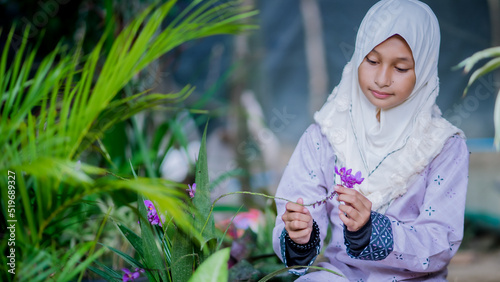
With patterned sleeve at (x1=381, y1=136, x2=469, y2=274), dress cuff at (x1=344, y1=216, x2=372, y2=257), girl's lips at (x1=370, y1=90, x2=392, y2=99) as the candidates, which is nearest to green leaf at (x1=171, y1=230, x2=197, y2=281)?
dress cuff at (x1=344, y1=216, x2=372, y2=257)

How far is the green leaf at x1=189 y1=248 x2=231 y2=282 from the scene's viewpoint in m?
1.14

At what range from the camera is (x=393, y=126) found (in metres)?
1.53

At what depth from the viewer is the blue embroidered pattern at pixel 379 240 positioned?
1361mm

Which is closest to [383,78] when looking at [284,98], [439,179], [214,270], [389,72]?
[389,72]

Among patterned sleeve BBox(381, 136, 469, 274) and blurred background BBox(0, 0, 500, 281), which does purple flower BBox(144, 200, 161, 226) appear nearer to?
patterned sleeve BBox(381, 136, 469, 274)

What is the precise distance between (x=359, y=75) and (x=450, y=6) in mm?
1459

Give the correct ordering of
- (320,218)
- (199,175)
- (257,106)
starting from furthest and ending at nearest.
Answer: (257,106) → (320,218) → (199,175)

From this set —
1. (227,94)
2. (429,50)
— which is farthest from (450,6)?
(227,94)

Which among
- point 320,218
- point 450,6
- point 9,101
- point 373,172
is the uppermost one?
point 450,6

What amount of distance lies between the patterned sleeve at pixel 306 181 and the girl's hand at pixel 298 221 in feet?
0.45

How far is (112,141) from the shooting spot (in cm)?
287

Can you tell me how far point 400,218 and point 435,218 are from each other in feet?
0.33

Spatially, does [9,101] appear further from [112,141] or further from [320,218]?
[112,141]

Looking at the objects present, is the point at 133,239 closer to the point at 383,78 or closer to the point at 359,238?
the point at 359,238
